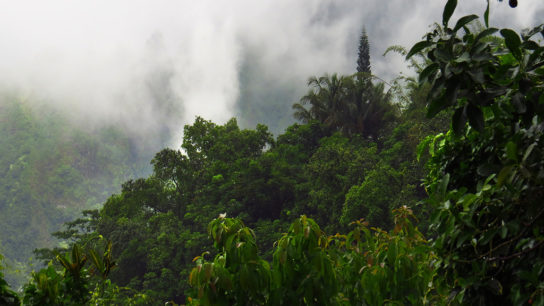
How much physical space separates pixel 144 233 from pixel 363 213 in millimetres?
10600

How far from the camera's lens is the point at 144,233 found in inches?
873

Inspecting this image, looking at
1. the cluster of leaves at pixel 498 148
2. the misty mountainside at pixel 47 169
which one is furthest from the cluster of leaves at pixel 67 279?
the misty mountainside at pixel 47 169

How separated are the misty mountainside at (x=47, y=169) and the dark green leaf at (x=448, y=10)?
2499 inches

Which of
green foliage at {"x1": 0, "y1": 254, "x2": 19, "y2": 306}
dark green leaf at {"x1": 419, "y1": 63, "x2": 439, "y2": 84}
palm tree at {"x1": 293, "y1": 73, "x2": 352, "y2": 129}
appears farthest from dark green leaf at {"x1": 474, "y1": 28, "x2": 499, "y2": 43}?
palm tree at {"x1": 293, "y1": 73, "x2": 352, "y2": 129}

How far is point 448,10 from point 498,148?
0.47 m

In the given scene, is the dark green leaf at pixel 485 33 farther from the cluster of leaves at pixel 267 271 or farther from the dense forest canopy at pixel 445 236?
the cluster of leaves at pixel 267 271

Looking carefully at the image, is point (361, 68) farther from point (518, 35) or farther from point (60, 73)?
point (60, 73)

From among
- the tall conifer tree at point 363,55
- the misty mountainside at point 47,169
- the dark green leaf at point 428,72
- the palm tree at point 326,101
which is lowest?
the dark green leaf at point 428,72

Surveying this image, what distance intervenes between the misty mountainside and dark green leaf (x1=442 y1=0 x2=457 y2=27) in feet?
208

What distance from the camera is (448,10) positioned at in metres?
1.21

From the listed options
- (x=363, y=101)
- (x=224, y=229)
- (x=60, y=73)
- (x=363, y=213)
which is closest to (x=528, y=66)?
(x=224, y=229)

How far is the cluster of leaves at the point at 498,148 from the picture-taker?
3.81ft

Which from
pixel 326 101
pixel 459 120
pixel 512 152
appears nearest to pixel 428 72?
pixel 459 120

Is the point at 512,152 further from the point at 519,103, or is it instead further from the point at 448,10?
the point at 448,10
